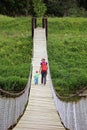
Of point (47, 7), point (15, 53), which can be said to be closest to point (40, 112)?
point (15, 53)

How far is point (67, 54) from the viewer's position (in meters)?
30.5

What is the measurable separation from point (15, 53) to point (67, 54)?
11.3 ft

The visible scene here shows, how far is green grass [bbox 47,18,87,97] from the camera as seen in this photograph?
24.5m

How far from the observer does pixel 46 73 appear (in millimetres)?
19594

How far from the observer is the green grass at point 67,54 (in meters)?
24.5

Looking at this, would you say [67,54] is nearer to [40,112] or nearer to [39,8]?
[39,8]

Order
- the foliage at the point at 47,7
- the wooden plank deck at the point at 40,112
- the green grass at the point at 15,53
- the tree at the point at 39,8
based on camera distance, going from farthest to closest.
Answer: the foliage at the point at 47,7 → the tree at the point at 39,8 → the green grass at the point at 15,53 → the wooden plank deck at the point at 40,112

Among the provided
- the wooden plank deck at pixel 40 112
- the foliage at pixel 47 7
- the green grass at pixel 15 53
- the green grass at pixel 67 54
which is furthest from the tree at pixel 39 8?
the wooden plank deck at pixel 40 112

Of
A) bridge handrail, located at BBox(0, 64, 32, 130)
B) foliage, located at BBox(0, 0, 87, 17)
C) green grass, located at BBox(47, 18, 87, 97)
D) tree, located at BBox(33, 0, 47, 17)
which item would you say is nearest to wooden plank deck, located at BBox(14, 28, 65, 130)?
bridge handrail, located at BBox(0, 64, 32, 130)

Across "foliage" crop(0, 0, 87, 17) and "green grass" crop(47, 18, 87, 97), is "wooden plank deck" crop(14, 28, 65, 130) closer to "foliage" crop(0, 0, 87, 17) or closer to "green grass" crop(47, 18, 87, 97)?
"green grass" crop(47, 18, 87, 97)

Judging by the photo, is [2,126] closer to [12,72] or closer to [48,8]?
[12,72]

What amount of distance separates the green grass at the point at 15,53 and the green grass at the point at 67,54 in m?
1.57

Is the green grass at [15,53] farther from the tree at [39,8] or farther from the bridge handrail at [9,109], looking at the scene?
the bridge handrail at [9,109]

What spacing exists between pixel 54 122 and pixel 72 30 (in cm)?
2411
